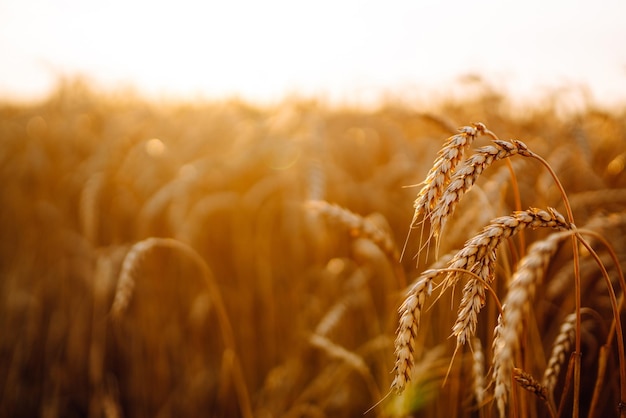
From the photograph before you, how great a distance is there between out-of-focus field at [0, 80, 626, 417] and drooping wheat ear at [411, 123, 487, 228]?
1.53 ft

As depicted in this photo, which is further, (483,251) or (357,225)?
(357,225)

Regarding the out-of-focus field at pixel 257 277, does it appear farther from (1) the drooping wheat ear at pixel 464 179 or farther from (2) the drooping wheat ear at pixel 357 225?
(1) the drooping wheat ear at pixel 464 179

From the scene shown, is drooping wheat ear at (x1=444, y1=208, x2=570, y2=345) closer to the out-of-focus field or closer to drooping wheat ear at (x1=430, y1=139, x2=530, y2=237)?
drooping wheat ear at (x1=430, y1=139, x2=530, y2=237)

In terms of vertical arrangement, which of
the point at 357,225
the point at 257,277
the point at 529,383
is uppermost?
the point at 357,225

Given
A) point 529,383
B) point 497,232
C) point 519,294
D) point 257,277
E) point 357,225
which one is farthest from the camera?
point 257,277

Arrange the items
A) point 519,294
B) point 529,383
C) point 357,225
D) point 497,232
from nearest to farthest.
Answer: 1. point 519,294
2. point 497,232
3. point 529,383
4. point 357,225

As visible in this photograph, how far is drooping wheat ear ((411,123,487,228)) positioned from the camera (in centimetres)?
67

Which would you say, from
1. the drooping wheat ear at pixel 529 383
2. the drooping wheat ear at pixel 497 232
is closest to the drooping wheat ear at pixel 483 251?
the drooping wheat ear at pixel 497 232

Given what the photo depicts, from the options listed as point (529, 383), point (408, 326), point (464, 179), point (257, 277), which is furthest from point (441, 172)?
point (257, 277)

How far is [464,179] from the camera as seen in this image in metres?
0.66

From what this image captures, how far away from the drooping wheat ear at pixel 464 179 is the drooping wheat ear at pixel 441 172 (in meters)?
0.01

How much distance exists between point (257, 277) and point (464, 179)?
2.49m

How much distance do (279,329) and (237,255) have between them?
2.35 feet

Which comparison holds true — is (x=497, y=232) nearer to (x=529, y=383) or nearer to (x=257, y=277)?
(x=529, y=383)
